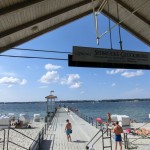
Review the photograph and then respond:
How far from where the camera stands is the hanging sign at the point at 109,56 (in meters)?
9.45

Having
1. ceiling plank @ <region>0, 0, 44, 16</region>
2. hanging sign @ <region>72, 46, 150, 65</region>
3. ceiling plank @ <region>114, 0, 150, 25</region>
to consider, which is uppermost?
ceiling plank @ <region>114, 0, 150, 25</region>

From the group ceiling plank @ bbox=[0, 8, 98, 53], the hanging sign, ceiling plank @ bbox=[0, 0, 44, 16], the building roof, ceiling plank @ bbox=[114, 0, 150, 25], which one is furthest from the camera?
ceiling plank @ bbox=[114, 0, 150, 25]

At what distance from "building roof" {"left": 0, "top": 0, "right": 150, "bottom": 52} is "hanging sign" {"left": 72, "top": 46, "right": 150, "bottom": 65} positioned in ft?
7.16

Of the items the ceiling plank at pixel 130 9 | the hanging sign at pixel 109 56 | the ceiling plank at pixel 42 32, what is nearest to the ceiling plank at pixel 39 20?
the ceiling plank at pixel 42 32

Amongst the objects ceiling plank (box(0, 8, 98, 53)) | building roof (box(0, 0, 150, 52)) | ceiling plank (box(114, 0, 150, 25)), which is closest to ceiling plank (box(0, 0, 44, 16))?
building roof (box(0, 0, 150, 52))

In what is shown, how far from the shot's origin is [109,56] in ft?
31.9

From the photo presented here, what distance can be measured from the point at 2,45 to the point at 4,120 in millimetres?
17965

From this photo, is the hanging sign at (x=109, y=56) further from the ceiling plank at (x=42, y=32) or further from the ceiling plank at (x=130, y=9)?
the ceiling plank at (x=42, y=32)

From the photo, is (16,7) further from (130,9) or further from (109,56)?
(130,9)

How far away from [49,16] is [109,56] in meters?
3.64

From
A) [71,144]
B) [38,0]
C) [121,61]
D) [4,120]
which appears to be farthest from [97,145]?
[4,120]

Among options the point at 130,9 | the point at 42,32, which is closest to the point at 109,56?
the point at 130,9

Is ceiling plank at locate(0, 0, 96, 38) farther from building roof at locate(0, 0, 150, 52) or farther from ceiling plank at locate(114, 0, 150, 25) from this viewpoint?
ceiling plank at locate(114, 0, 150, 25)

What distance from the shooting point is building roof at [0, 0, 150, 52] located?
32.2 feet
